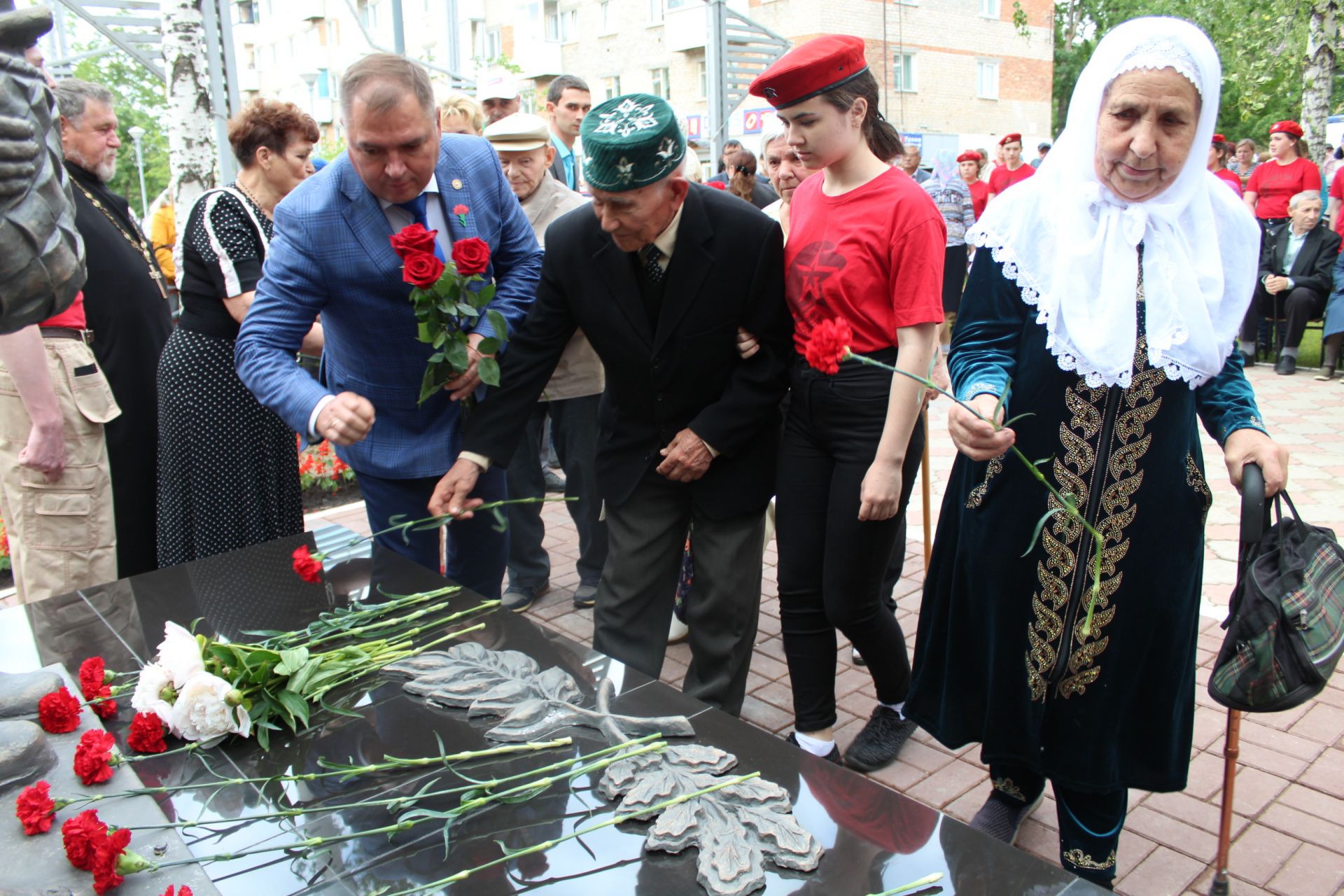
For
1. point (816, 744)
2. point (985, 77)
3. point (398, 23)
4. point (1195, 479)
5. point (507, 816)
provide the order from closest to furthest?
point (507, 816)
point (1195, 479)
point (816, 744)
point (398, 23)
point (985, 77)

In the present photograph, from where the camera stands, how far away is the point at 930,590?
241 cm

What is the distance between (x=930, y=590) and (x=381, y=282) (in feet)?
5.05

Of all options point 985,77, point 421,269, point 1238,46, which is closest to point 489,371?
point 421,269

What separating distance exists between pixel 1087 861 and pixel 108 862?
1876 mm

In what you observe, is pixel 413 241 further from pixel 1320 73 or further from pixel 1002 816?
pixel 1320 73

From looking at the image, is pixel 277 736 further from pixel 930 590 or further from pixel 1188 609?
pixel 1188 609

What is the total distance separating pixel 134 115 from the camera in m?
32.0

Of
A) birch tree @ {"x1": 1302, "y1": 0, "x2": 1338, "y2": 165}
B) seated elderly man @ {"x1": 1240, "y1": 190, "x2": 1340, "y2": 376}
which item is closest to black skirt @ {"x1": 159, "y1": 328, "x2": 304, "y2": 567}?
seated elderly man @ {"x1": 1240, "y1": 190, "x2": 1340, "y2": 376}

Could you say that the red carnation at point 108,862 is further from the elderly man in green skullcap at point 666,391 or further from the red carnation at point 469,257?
the red carnation at point 469,257

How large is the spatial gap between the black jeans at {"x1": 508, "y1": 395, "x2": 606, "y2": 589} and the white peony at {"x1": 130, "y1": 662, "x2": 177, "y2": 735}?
2.33 meters

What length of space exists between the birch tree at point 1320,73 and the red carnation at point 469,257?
40.7ft

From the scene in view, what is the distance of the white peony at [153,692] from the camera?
185 centimetres

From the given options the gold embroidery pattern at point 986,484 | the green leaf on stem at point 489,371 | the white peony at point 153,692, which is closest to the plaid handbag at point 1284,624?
the gold embroidery pattern at point 986,484

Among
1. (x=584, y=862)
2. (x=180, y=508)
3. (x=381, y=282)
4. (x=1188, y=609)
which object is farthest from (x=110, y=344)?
(x=1188, y=609)
